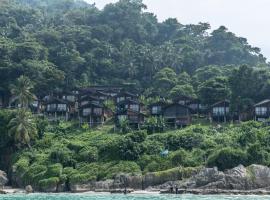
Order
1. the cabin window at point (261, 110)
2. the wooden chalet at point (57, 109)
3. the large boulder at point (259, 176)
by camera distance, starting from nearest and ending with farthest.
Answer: the large boulder at point (259, 176), the cabin window at point (261, 110), the wooden chalet at point (57, 109)

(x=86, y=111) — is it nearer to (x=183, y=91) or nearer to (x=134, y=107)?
(x=134, y=107)

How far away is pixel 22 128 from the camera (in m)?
81.5

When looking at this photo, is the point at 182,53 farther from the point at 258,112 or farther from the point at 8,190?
the point at 8,190

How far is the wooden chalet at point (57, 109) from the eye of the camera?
100 m

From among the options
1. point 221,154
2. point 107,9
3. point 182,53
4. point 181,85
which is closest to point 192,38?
point 182,53

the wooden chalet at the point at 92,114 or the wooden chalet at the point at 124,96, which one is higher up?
the wooden chalet at the point at 124,96

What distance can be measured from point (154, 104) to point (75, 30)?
158 feet

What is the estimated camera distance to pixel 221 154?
228 ft

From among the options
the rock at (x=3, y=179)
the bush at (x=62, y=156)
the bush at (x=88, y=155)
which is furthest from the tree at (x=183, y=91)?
the rock at (x=3, y=179)

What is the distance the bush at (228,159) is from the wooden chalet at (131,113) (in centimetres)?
2376

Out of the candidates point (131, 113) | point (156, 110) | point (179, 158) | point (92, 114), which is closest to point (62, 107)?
point (92, 114)

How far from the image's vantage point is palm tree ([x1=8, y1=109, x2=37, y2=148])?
3211 inches

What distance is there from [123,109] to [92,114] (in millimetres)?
5728

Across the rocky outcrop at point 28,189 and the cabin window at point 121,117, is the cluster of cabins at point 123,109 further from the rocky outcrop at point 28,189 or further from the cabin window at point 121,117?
the rocky outcrop at point 28,189
